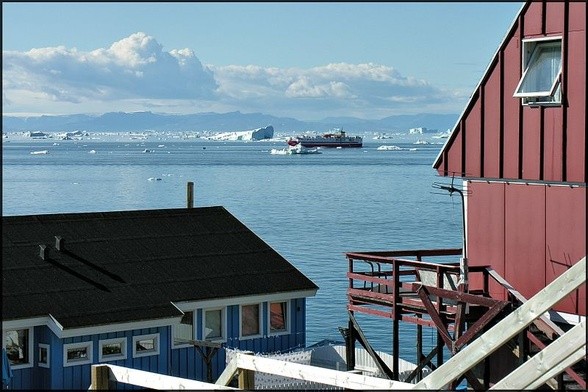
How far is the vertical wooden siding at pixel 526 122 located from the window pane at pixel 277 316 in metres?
6.12

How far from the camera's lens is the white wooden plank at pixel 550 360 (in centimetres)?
899

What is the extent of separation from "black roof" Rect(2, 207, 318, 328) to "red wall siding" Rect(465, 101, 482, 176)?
6.36m

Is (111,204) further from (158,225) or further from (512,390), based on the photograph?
(512,390)

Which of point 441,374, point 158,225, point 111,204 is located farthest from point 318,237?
point 441,374

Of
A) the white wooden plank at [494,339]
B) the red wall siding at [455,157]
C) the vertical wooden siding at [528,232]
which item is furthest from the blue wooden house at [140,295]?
the white wooden plank at [494,339]

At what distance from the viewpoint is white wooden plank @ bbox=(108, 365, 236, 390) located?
10.4 meters

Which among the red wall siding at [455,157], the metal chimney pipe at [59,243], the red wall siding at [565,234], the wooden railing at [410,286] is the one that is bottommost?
the wooden railing at [410,286]

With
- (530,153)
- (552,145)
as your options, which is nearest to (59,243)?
(530,153)

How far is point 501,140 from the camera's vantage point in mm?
21453

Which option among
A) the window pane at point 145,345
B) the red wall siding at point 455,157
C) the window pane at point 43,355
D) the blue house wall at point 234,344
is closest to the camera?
the red wall siding at point 455,157

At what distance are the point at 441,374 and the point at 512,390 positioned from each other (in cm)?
66

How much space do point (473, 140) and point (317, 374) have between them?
1204 centimetres

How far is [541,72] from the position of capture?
20.6m

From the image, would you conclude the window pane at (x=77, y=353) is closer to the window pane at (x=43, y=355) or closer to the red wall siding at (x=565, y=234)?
the window pane at (x=43, y=355)
